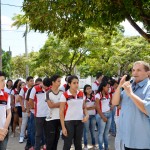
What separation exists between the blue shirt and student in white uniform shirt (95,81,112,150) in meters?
3.27

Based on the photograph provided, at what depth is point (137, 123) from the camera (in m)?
3.80

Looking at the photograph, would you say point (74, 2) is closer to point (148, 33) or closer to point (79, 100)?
point (148, 33)

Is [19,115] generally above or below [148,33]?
below

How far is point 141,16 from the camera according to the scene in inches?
333

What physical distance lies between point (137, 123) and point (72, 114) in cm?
235

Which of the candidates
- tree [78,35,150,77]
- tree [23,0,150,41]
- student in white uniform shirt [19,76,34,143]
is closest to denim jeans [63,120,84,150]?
student in white uniform shirt [19,76,34,143]

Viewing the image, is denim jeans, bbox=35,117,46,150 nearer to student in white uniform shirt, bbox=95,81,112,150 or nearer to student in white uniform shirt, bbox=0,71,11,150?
student in white uniform shirt, bbox=95,81,112,150

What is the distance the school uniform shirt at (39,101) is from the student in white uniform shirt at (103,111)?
116 cm

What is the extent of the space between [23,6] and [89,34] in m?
12.7

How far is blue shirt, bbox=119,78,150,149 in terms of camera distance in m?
3.79

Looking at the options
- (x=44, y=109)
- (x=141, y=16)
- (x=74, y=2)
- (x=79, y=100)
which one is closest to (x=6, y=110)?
(x=79, y=100)

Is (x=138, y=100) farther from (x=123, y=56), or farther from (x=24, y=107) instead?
(x=123, y=56)

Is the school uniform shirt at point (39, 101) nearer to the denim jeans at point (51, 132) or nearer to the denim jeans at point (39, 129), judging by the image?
the denim jeans at point (39, 129)

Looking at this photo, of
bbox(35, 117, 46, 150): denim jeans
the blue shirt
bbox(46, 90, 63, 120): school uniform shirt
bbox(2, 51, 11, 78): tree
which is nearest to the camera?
the blue shirt
